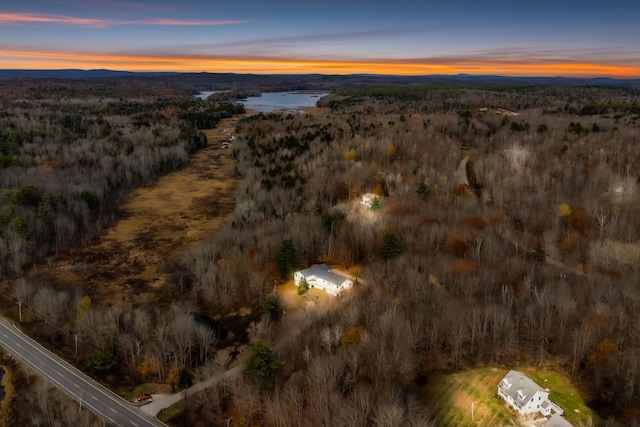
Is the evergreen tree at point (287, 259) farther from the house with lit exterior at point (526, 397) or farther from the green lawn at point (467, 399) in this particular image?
the house with lit exterior at point (526, 397)

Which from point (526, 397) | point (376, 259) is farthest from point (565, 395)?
point (376, 259)

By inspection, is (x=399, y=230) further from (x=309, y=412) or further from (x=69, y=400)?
(x=69, y=400)

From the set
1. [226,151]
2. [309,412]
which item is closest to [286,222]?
[309,412]

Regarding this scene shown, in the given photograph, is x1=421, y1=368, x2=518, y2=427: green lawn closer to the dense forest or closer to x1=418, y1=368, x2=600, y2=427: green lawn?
x1=418, y1=368, x2=600, y2=427: green lawn

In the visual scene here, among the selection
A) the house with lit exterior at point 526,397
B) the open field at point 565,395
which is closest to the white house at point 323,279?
the open field at point 565,395

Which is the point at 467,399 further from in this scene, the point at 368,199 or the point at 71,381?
the point at 368,199
